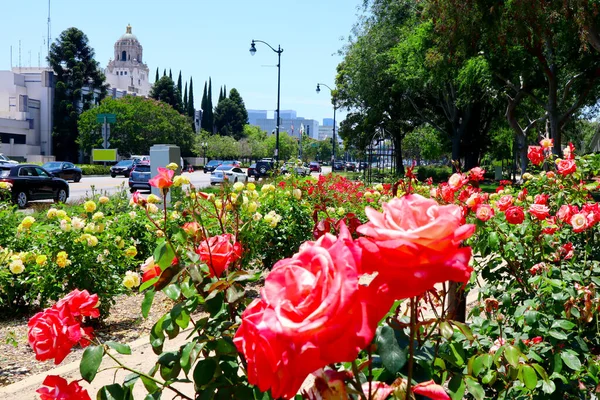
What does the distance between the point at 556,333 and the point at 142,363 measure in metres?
3.15

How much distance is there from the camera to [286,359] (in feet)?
2.74

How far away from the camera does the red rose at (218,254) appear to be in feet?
5.48

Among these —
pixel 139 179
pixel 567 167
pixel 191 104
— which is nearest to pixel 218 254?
pixel 567 167

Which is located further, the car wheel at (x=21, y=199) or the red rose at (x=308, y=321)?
the car wheel at (x=21, y=199)

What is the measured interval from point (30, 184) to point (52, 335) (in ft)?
67.2

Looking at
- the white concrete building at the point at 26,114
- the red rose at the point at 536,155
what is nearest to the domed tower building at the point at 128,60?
the white concrete building at the point at 26,114

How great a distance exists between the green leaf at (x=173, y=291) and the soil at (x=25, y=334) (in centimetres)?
200

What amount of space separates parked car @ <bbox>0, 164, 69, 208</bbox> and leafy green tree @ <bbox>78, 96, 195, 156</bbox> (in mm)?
39887

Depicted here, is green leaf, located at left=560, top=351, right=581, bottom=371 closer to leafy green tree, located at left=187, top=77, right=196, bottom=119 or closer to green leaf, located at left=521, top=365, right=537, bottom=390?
green leaf, located at left=521, top=365, right=537, bottom=390

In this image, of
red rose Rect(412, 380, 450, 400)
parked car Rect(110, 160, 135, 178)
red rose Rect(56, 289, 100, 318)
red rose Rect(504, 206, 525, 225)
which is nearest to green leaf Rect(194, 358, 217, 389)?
red rose Rect(56, 289, 100, 318)

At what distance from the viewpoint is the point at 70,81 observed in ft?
209

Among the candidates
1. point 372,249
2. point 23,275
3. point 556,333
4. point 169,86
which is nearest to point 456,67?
point 23,275

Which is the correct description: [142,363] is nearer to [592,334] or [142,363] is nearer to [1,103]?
[592,334]

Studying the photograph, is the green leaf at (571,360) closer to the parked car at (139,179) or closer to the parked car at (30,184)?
the parked car at (30,184)
